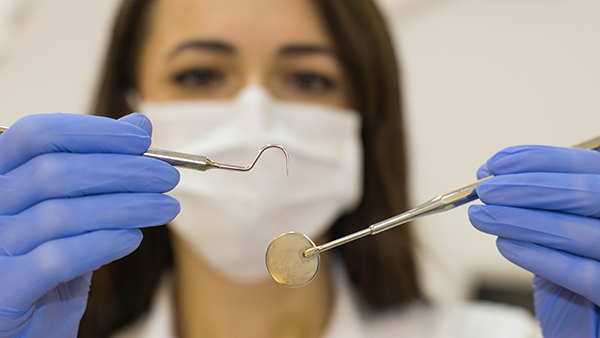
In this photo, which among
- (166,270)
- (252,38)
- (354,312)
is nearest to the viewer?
(252,38)

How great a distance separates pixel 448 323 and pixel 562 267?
2.37 feet

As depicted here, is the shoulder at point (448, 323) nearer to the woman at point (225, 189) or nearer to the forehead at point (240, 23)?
the woman at point (225, 189)

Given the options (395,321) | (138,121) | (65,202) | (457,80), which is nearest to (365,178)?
(395,321)

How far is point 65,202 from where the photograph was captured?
0.68 meters

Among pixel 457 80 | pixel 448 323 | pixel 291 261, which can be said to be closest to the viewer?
pixel 291 261

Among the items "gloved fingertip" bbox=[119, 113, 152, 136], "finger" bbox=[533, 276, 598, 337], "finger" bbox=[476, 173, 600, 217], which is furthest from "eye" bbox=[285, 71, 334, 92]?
"finger" bbox=[533, 276, 598, 337]

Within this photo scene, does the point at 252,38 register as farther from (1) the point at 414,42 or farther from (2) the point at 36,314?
(1) the point at 414,42

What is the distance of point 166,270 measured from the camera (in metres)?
1.46

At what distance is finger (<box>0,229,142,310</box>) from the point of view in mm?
652

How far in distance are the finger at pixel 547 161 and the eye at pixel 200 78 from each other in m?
0.79

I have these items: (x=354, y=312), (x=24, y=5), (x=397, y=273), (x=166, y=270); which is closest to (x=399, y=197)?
(x=397, y=273)

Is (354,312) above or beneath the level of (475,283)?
above

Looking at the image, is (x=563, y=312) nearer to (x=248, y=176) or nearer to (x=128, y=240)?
(x=248, y=176)

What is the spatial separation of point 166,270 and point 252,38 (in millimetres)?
941
